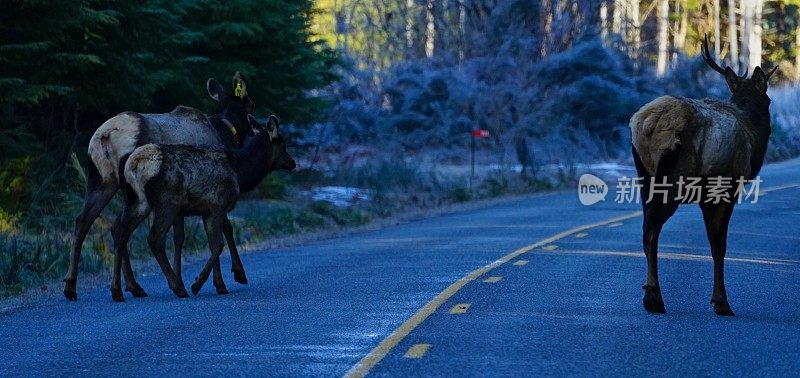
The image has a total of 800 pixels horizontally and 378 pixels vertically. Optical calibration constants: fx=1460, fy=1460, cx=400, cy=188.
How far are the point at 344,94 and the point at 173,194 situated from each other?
30254mm

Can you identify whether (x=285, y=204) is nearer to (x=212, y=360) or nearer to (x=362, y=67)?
(x=212, y=360)

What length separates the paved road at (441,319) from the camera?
9.27m

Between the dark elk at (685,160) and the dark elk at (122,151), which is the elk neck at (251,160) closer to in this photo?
the dark elk at (122,151)

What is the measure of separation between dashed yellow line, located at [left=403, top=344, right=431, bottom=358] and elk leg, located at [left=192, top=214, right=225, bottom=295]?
12.5 ft

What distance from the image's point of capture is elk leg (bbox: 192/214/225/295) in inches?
518

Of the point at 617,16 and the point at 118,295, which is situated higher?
the point at 617,16

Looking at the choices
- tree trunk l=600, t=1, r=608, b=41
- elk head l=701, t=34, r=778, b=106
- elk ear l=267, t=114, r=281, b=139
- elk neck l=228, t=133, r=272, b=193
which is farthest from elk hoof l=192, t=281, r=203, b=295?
tree trunk l=600, t=1, r=608, b=41

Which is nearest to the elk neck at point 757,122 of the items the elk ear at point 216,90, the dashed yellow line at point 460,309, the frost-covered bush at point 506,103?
the dashed yellow line at point 460,309

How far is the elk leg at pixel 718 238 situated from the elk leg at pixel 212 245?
14.3 feet

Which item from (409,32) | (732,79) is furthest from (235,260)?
(409,32)

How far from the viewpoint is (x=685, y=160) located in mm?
11516

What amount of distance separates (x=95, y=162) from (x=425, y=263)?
152 inches

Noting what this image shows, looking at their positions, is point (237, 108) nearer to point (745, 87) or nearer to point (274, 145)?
point (274, 145)

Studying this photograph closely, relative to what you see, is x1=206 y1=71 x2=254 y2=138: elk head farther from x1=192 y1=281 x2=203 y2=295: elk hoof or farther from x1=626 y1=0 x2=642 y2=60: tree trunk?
x1=626 y1=0 x2=642 y2=60: tree trunk
